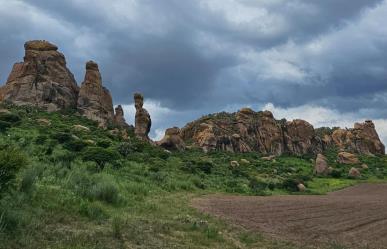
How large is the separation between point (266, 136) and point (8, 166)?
366 ft

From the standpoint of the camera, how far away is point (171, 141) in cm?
8831

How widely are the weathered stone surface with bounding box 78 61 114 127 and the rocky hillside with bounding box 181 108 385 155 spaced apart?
22.8m

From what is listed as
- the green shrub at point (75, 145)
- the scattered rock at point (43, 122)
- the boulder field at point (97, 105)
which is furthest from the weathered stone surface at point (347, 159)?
the green shrub at point (75, 145)

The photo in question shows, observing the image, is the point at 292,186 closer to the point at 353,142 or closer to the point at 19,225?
the point at 19,225

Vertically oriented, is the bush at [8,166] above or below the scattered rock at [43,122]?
below

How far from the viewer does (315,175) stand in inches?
2948

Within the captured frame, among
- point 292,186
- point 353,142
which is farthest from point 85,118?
point 353,142

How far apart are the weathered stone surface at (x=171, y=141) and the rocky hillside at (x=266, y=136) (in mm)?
13272

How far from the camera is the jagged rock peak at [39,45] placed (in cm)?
8962

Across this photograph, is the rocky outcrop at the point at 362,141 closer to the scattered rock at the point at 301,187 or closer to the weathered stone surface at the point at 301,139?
the weathered stone surface at the point at 301,139

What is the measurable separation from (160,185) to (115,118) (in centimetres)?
6130

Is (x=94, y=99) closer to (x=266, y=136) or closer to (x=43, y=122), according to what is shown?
(x=43, y=122)

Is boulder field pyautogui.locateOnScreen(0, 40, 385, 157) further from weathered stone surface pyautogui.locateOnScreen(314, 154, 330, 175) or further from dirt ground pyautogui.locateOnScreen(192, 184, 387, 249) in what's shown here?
dirt ground pyautogui.locateOnScreen(192, 184, 387, 249)

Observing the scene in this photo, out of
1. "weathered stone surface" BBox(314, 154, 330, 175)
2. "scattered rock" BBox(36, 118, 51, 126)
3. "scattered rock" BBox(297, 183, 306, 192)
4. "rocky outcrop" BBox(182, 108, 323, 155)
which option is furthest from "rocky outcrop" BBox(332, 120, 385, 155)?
"scattered rock" BBox(36, 118, 51, 126)
